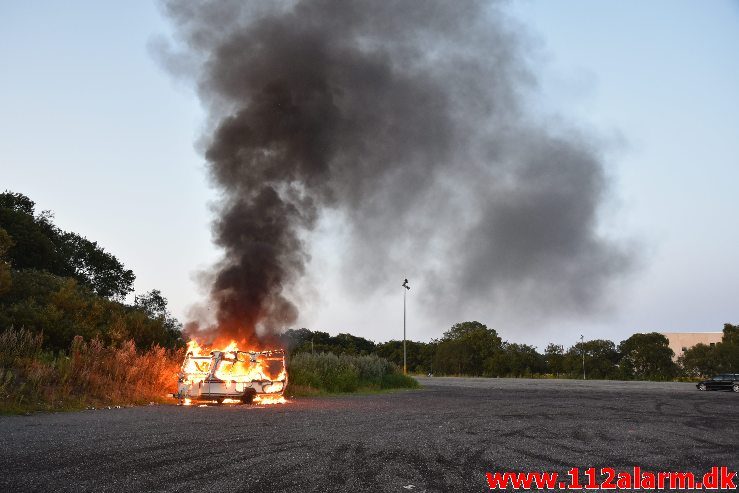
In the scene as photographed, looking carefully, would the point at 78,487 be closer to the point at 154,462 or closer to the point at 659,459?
the point at 154,462

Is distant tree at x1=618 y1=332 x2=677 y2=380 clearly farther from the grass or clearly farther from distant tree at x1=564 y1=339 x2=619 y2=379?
the grass

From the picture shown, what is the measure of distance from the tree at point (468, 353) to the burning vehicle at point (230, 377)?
74160 millimetres

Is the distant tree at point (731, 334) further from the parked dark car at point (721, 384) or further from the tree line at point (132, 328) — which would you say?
the parked dark car at point (721, 384)

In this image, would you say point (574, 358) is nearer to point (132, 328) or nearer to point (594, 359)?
point (594, 359)

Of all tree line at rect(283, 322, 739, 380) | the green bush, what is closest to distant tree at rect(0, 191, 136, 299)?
tree line at rect(283, 322, 739, 380)

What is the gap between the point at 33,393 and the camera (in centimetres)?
1605

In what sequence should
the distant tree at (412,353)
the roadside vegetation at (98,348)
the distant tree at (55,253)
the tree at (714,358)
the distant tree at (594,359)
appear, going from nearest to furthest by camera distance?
the roadside vegetation at (98,348) < the distant tree at (55,253) < the tree at (714,358) < the distant tree at (594,359) < the distant tree at (412,353)

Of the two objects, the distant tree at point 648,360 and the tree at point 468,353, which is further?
the tree at point 468,353

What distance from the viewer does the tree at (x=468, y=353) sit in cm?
9412

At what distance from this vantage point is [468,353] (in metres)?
94.8

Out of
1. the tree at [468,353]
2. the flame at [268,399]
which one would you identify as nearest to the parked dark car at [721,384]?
the flame at [268,399]

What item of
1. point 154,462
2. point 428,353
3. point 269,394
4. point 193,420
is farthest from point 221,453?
point 428,353

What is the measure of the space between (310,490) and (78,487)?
8.62 feet

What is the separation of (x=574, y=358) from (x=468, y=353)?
54.7 feet
